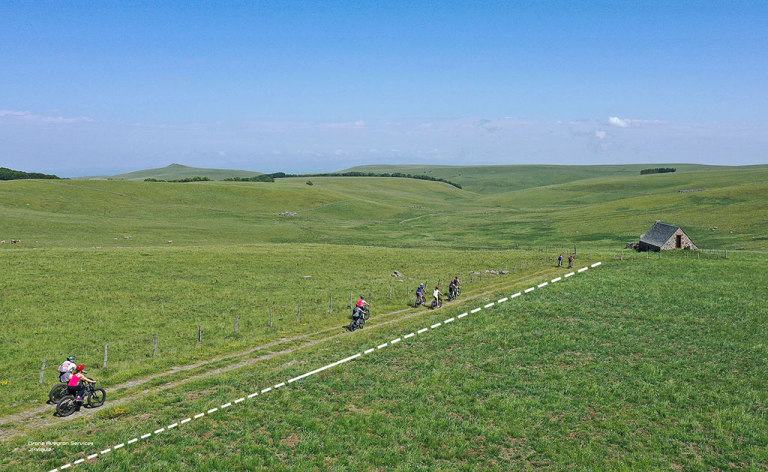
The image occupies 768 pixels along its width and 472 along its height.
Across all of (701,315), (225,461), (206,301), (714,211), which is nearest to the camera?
(225,461)

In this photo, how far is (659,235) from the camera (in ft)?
216

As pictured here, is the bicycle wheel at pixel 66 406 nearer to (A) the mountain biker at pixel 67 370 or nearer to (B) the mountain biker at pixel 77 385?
(B) the mountain biker at pixel 77 385

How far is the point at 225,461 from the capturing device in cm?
1489

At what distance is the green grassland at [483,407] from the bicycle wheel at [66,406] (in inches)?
39.7

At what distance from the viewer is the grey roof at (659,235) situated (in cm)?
6389

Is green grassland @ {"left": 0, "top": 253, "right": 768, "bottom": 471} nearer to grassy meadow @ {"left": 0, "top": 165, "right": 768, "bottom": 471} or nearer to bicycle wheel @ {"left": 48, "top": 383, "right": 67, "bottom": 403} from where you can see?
grassy meadow @ {"left": 0, "top": 165, "right": 768, "bottom": 471}

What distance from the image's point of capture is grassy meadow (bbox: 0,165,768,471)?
53.0 feet

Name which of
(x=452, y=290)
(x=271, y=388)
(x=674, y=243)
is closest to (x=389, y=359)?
(x=271, y=388)

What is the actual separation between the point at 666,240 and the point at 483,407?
2225 inches

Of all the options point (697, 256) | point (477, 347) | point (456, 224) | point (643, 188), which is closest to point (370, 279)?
point (477, 347)

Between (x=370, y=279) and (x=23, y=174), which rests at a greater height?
(x=23, y=174)

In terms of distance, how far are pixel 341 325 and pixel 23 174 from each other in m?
153

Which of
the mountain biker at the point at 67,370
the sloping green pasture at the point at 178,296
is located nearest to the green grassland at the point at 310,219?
the sloping green pasture at the point at 178,296

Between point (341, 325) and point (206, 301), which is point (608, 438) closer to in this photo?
point (341, 325)
